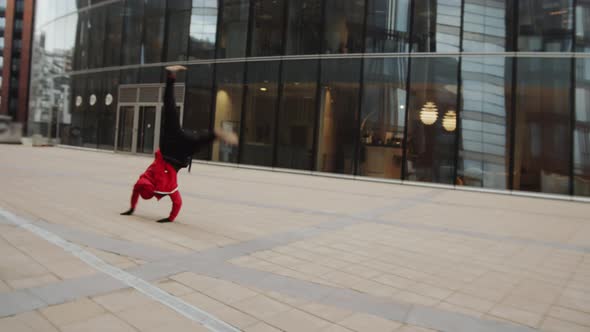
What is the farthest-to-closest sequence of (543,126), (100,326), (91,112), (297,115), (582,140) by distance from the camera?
(91,112) < (297,115) < (543,126) < (582,140) < (100,326)

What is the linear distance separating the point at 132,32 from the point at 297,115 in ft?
39.1

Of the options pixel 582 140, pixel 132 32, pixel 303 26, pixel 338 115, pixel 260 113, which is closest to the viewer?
pixel 582 140

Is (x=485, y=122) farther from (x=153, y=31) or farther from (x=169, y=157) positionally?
(x=153, y=31)

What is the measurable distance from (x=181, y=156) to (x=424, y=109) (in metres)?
10.9

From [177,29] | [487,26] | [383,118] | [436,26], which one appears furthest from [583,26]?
[177,29]

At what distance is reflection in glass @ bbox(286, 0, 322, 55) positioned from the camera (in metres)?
→ 17.0

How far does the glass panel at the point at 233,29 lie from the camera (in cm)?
1883

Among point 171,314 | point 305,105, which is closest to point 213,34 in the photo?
point 305,105

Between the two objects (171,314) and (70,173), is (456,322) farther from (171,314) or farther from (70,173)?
(70,173)

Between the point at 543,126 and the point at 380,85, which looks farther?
the point at 380,85

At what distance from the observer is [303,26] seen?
17.4m

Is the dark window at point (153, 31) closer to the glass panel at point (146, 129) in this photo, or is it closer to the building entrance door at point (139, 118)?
the building entrance door at point (139, 118)

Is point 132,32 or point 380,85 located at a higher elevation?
point 132,32

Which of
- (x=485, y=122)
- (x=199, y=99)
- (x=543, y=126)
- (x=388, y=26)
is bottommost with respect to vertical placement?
(x=543, y=126)
